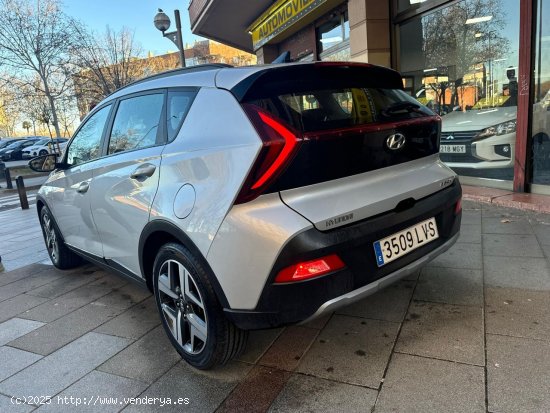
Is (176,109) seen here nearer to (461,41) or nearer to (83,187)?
(83,187)

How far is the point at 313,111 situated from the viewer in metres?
2.12

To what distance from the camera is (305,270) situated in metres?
1.97

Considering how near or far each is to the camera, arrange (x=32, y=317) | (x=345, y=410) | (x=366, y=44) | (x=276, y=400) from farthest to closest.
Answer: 1. (x=366, y=44)
2. (x=32, y=317)
3. (x=276, y=400)
4. (x=345, y=410)

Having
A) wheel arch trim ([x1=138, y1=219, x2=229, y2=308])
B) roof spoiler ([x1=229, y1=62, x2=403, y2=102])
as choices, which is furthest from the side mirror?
roof spoiler ([x1=229, y1=62, x2=403, y2=102])

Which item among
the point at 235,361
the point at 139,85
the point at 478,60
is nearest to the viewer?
the point at 235,361

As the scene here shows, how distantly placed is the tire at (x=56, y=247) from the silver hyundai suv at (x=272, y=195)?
190 cm

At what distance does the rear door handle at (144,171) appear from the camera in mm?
2568

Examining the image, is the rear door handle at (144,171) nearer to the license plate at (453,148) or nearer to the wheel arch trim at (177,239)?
the wheel arch trim at (177,239)

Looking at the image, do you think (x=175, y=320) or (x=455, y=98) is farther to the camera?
(x=455, y=98)

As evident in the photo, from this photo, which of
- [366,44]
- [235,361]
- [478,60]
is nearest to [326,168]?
[235,361]

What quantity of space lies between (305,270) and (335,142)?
0.64 m

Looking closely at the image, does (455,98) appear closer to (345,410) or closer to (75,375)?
(345,410)

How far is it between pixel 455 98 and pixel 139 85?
5.33 metres

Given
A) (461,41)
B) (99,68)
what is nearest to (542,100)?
(461,41)
